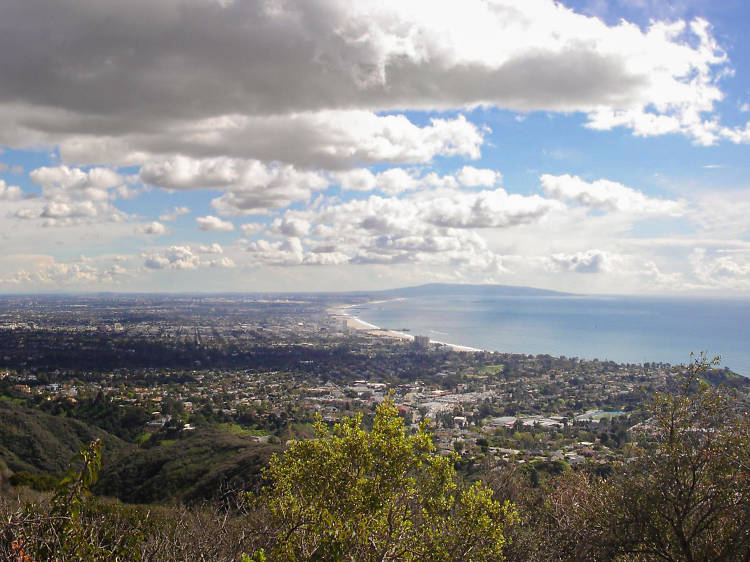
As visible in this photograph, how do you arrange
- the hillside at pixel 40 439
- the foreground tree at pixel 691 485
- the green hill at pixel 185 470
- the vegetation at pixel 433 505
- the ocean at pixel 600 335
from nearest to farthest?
the vegetation at pixel 433 505
the foreground tree at pixel 691 485
the green hill at pixel 185 470
the hillside at pixel 40 439
the ocean at pixel 600 335

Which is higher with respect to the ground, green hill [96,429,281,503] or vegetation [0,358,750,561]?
vegetation [0,358,750,561]

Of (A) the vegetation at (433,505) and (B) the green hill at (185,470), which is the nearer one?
(A) the vegetation at (433,505)

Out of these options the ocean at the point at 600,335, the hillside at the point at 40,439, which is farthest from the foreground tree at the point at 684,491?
the ocean at the point at 600,335

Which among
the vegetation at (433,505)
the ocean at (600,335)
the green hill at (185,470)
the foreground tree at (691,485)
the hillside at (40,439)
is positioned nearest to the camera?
the vegetation at (433,505)

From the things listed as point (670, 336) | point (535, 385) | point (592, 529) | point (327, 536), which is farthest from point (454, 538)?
point (670, 336)

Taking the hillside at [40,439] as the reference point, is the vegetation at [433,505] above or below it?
above

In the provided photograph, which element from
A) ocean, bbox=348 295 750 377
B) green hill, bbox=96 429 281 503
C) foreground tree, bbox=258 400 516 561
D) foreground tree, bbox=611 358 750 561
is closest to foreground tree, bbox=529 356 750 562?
foreground tree, bbox=611 358 750 561

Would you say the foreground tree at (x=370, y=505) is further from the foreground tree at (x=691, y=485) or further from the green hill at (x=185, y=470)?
the green hill at (x=185, y=470)

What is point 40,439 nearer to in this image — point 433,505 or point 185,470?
point 185,470

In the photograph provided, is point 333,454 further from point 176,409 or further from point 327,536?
point 176,409

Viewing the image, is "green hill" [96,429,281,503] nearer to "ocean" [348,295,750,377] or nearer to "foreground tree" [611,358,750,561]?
"foreground tree" [611,358,750,561]
